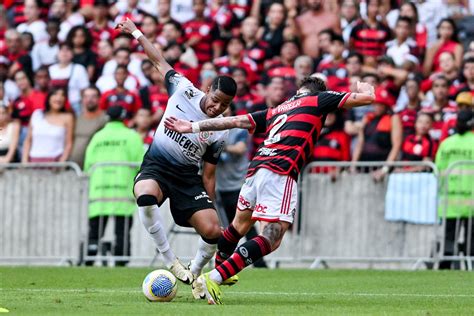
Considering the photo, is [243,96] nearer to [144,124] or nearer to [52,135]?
[144,124]

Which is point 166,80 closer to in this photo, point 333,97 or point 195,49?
point 333,97

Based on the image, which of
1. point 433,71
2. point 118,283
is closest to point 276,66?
point 433,71

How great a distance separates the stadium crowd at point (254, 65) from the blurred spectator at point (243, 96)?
2 centimetres

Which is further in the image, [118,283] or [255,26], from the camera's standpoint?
[255,26]

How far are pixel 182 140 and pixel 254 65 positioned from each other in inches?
348

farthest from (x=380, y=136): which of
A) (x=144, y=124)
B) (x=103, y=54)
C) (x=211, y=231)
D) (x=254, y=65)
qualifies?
(x=103, y=54)

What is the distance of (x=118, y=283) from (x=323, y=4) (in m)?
9.59

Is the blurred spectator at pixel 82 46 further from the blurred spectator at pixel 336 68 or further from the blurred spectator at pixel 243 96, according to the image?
the blurred spectator at pixel 336 68

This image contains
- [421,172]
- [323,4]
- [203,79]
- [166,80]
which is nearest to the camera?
[166,80]

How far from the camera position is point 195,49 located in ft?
75.6

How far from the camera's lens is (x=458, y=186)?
17.8 metres

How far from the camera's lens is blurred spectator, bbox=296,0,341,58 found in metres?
22.3

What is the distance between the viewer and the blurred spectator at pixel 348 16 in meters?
22.2

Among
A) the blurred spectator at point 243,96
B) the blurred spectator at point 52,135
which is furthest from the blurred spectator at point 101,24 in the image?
the blurred spectator at point 243,96
